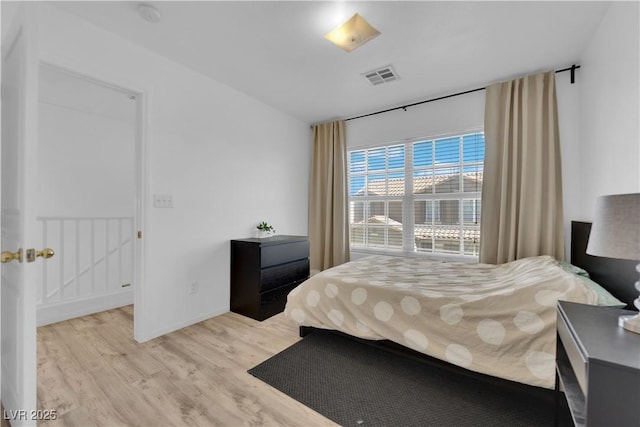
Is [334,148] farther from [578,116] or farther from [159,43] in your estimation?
[578,116]

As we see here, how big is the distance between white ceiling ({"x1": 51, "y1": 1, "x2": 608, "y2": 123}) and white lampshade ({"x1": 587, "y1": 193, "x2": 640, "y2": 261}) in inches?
60.4

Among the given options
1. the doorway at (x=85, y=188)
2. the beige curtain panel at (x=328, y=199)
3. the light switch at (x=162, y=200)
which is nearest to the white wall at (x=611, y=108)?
the beige curtain panel at (x=328, y=199)

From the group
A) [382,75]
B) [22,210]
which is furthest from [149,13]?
[382,75]

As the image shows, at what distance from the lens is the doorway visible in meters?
3.03

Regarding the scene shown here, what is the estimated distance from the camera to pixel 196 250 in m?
2.70

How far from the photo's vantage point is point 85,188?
3.64m

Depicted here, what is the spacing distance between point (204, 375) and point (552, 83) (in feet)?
12.4

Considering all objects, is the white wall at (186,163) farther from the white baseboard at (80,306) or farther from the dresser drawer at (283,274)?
the white baseboard at (80,306)

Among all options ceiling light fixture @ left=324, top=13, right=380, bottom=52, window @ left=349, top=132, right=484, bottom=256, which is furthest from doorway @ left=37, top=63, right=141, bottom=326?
window @ left=349, top=132, right=484, bottom=256

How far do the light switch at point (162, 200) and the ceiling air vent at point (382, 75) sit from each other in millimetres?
2201

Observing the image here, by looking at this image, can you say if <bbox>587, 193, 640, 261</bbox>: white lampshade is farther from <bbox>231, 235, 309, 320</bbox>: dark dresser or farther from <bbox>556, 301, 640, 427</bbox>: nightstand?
<bbox>231, 235, 309, 320</bbox>: dark dresser

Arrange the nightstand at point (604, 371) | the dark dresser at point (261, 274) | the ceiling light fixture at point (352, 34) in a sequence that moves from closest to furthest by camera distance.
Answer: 1. the nightstand at point (604, 371)
2. the ceiling light fixture at point (352, 34)
3. the dark dresser at point (261, 274)

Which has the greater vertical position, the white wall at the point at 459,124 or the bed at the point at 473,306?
the white wall at the point at 459,124

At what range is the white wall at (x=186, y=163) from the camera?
2.04 m
